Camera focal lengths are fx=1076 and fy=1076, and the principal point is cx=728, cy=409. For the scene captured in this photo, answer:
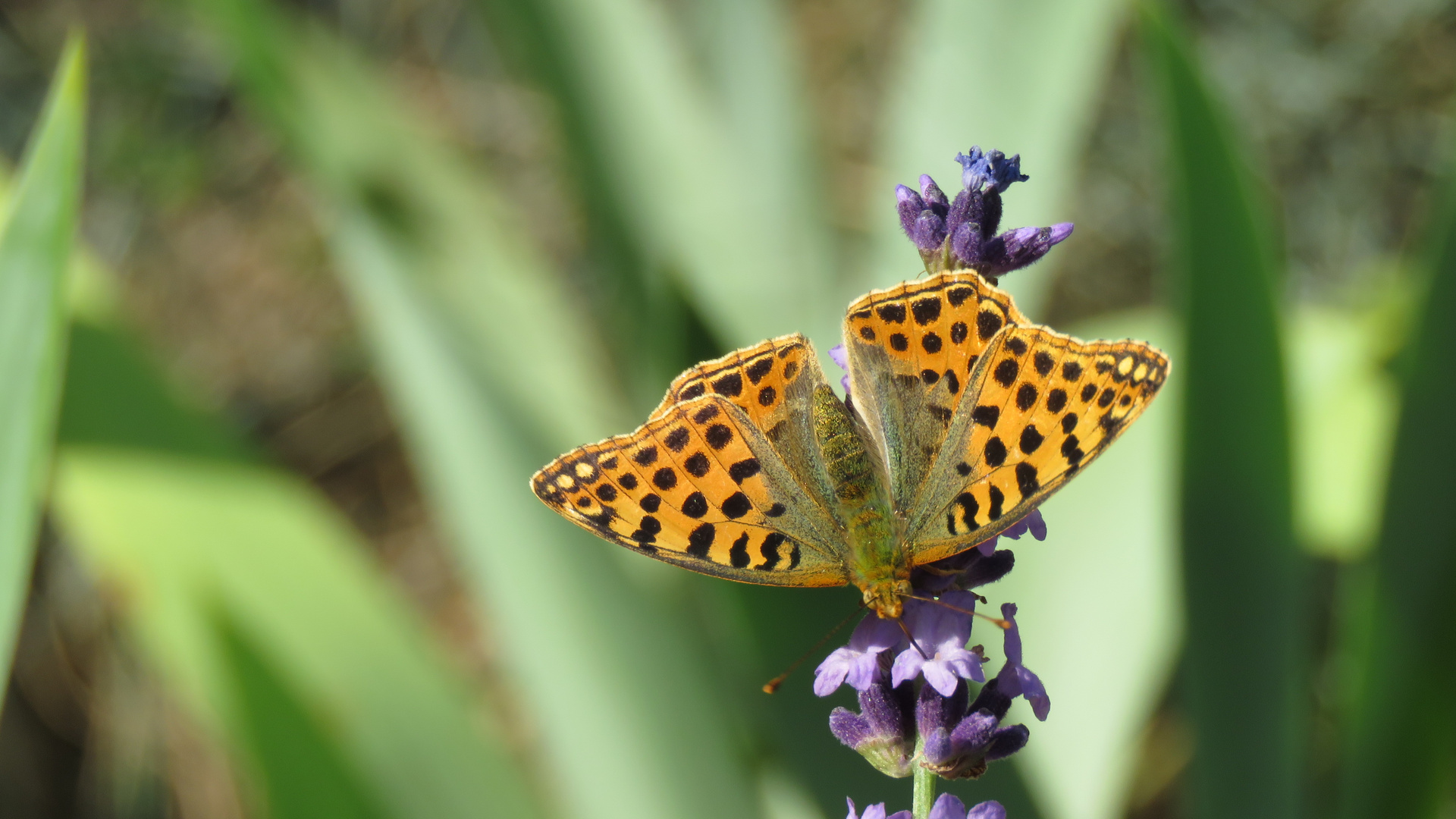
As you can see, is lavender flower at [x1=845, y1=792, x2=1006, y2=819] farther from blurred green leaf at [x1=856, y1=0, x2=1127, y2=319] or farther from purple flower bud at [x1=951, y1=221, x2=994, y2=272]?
blurred green leaf at [x1=856, y1=0, x2=1127, y2=319]

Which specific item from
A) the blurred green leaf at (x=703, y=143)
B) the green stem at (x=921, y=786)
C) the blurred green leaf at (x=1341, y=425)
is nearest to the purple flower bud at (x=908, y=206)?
the green stem at (x=921, y=786)

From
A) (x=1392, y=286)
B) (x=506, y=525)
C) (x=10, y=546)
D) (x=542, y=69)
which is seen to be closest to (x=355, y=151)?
(x=542, y=69)

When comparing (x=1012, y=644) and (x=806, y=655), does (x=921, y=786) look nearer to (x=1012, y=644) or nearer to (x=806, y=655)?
(x=1012, y=644)

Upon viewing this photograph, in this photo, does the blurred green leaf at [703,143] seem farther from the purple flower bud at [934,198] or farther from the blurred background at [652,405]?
the purple flower bud at [934,198]

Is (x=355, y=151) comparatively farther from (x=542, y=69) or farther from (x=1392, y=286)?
(x=1392, y=286)

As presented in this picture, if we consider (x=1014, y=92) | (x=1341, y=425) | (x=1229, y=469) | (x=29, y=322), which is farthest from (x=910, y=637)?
→ (x=1341, y=425)

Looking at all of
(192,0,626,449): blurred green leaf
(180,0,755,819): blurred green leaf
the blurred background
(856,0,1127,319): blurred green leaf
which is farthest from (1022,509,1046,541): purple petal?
(856,0,1127,319): blurred green leaf
